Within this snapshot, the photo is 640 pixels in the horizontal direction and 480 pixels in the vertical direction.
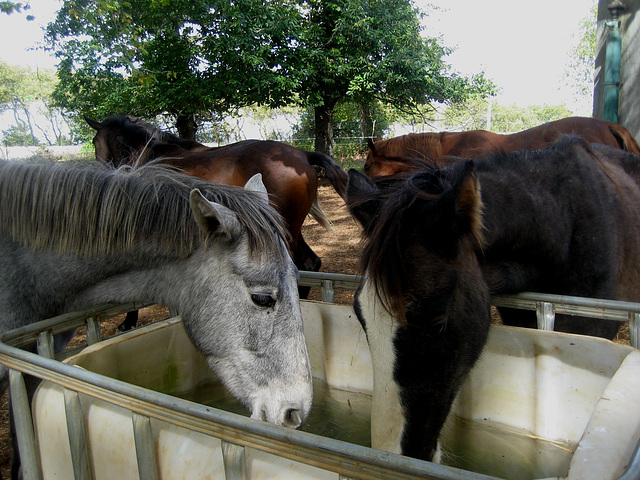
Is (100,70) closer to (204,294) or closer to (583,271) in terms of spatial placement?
(204,294)

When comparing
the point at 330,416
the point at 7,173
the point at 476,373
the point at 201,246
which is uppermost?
the point at 7,173

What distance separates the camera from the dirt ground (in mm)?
2988

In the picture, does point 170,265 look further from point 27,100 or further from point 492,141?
point 27,100

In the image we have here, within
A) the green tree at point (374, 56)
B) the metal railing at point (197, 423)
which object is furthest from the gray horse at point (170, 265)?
the green tree at point (374, 56)

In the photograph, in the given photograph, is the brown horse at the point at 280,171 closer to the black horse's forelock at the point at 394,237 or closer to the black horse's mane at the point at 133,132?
the black horse's mane at the point at 133,132

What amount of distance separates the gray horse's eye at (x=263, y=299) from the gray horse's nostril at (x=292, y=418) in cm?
45

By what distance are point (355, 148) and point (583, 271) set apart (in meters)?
16.6

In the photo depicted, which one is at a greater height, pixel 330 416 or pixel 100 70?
pixel 100 70

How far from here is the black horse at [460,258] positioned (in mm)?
1472

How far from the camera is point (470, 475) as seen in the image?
29.1 inches

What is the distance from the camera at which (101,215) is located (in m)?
1.91

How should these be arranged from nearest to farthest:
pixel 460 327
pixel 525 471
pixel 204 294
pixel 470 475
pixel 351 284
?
pixel 470 475, pixel 460 327, pixel 204 294, pixel 525 471, pixel 351 284

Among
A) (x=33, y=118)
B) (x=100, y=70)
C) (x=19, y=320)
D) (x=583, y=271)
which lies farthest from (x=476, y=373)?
(x=33, y=118)

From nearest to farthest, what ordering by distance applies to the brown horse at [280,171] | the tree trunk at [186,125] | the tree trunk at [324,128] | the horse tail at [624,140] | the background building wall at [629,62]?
the horse tail at [624,140], the brown horse at [280,171], the background building wall at [629,62], the tree trunk at [186,125], the tree trunk at [324,128]
